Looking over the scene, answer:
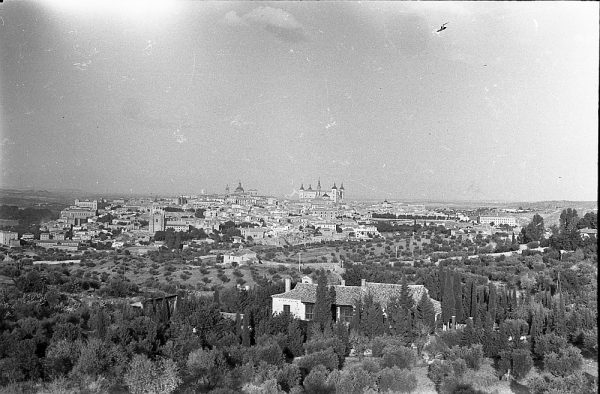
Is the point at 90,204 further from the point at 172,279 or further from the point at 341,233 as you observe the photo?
→ the point at 172,279

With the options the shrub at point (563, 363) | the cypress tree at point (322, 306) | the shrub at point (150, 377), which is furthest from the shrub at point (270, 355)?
the shrub at point (563, 363)

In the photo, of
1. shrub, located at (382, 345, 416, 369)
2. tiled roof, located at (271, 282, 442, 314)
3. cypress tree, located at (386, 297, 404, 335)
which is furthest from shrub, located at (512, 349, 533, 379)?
tiled roof, located at (271, 282, 442, 314)

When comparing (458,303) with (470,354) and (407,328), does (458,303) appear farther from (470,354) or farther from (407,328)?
(470,354)

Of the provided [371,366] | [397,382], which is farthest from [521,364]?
[371,366]

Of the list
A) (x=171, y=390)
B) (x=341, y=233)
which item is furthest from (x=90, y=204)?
(x=171, y=390)

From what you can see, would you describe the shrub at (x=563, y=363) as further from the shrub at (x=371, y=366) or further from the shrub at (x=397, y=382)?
the shrub at (x=371, y=366)

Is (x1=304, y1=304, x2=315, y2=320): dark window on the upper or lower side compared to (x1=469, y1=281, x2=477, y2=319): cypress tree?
lower

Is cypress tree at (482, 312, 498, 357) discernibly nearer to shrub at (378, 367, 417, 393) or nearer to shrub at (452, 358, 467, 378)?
shrub at (452, 358, 467, 378)
